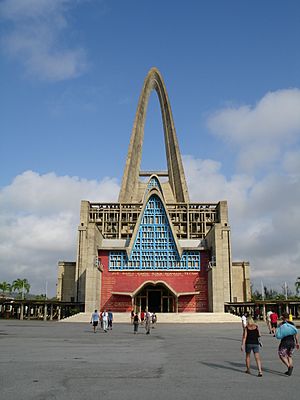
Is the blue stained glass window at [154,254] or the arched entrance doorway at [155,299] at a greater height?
the blue stained glass window at [154,254]

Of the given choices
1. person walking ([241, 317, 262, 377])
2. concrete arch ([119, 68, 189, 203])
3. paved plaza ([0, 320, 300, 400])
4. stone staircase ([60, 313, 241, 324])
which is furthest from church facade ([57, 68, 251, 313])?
person walking ([241, 317, 262, 377])

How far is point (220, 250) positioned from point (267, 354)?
106 ft

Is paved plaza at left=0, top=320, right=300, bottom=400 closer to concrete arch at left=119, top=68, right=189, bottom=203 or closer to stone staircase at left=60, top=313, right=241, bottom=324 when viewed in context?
stone staircase at left=60, top=313, right=241, bottom=324

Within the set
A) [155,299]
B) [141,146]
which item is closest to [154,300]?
[155,299]

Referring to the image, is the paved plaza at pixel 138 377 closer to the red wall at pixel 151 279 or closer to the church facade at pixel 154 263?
the church facade at pixel 154 263

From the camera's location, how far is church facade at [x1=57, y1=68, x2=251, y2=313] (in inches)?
1790

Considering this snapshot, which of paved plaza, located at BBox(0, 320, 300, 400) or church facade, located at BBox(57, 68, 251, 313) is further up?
church facade, located at BBox(57, 68, 251, 313)

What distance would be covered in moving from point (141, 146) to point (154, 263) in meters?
36.3

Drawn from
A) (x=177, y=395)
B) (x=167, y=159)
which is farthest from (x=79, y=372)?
(x=167, y=159)

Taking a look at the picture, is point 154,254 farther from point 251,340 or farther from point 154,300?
point 251,340

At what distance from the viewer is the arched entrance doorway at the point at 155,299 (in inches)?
1892

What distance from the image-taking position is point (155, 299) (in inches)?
1944

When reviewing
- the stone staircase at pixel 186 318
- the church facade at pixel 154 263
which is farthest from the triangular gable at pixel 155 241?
the stone staircase at pixel 186 318

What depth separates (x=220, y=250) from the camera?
45.8 metres
